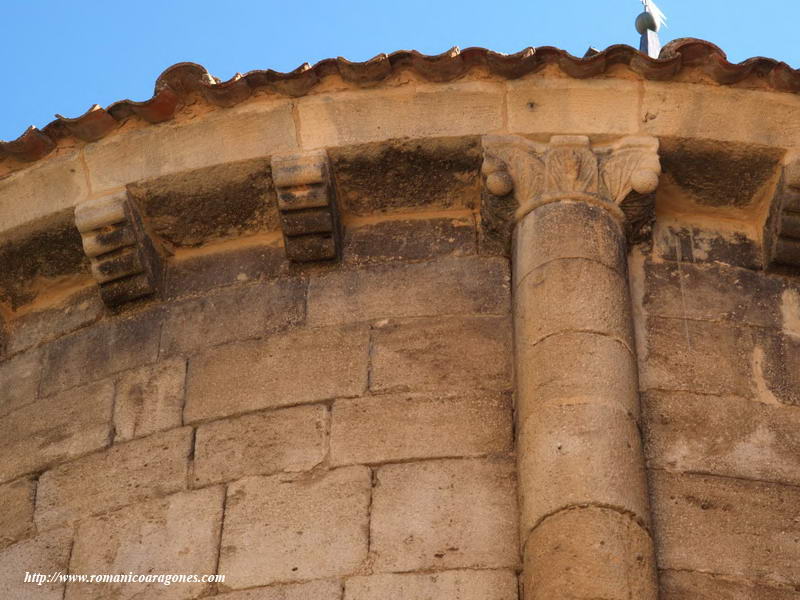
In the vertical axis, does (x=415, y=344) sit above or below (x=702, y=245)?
below

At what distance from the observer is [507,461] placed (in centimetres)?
627

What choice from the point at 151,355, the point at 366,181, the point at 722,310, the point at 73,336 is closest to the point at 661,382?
the point at 722,310

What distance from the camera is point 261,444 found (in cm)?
659

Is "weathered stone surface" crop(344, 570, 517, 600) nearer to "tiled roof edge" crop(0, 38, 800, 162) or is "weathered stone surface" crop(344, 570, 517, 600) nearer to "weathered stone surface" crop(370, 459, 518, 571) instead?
"weathered stone surface" crop(370, 459, 518, 571)

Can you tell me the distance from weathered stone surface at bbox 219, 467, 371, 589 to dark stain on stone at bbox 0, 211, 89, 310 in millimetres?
1802

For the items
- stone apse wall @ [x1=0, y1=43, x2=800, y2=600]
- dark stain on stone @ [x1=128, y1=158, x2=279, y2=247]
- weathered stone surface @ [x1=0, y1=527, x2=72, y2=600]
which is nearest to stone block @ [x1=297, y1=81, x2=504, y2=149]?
stone apse wall @ [x1=0, y1=43, x2=800, y2=600]

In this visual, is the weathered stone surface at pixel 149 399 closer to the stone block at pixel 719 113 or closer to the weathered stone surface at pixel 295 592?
the weathered stone surface at pixel 295 592

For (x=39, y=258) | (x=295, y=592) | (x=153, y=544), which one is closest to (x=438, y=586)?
(x=295, y=592)

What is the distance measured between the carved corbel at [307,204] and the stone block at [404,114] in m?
0.12

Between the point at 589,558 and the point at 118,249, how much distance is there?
116 inches

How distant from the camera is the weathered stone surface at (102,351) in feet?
23.9

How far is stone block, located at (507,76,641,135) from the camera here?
728 centimetres

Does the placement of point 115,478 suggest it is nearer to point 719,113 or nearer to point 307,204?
point 307,204

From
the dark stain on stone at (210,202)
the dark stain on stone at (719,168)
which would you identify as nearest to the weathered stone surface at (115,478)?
the dark stain on stone at (210,202)
